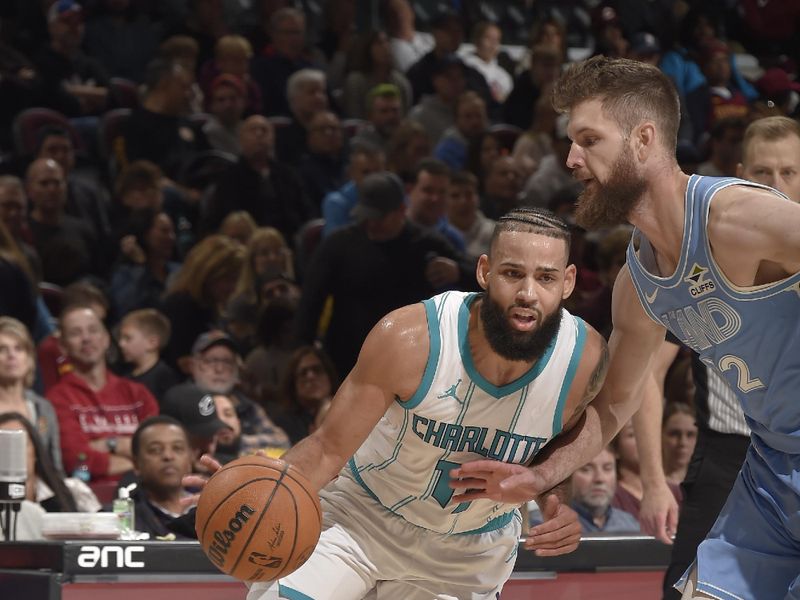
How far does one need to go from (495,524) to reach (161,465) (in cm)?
237

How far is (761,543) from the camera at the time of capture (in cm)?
329

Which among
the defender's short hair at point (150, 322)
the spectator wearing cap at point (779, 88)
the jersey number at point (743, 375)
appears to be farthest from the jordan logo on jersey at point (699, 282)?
the spectator wearing cap at point (779, 88)

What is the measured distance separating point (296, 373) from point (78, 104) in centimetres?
347

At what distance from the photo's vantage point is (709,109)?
1115 centimetres

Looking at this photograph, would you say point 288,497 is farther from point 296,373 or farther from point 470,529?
point 296,373

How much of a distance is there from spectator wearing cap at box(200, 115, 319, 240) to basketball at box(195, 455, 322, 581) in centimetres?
531

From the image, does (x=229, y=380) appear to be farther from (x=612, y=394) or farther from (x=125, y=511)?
(x=612, y=394)

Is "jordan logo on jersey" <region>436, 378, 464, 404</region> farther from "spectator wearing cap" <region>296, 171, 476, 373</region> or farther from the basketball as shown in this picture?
"spectator wearing cap" <region>296, 171, 476, 373</region>

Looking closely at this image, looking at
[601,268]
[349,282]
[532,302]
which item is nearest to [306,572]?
[532,302]

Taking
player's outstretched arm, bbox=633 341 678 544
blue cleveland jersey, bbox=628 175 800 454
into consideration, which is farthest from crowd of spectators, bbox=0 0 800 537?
blue cleveland jersey, bbox=628 175 800 454

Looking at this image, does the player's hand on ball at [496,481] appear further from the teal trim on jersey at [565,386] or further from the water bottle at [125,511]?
the water bottle at [125,511]

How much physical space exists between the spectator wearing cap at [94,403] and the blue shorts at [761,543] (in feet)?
13.4

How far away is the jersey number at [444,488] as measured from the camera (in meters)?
3.89

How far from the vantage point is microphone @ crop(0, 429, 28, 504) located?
485 centimetres
